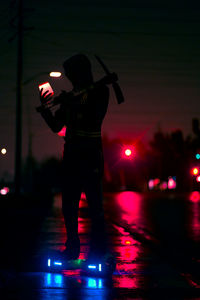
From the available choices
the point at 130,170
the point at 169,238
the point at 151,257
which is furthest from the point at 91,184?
the point at 130,170

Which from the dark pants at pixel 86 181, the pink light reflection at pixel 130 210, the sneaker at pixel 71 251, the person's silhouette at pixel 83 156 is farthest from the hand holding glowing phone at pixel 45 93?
the pink light reflection at pixel 130 210

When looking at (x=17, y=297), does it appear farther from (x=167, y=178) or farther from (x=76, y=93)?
(x=167, y=178)

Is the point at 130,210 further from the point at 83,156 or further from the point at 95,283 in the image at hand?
the point at 95,283

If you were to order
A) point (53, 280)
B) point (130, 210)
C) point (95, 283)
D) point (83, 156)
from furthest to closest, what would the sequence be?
point (130, 210)
point (83, 156)
point (53, 280)
point (95, 283)

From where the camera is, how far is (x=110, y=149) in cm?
14988

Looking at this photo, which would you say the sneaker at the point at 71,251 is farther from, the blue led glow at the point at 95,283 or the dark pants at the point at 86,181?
the blue led glow at the point at 95,283

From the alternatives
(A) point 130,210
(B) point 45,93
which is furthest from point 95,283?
(A) point 130,210

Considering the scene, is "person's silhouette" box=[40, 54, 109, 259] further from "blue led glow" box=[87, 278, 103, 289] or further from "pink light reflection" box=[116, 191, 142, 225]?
"pink light reflection" box=[116, 191, 142, 225]

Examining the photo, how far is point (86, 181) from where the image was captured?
22.6ft

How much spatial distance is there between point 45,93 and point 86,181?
106 centimetres

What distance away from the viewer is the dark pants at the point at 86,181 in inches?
269

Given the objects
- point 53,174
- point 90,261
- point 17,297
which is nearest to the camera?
point 17,297

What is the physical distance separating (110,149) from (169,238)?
447ft

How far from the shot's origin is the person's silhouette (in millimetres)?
6848
